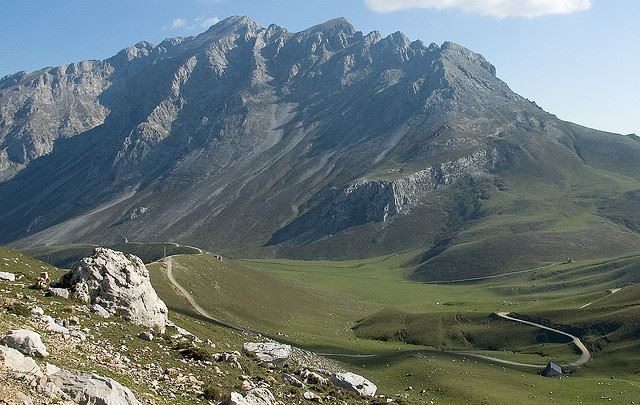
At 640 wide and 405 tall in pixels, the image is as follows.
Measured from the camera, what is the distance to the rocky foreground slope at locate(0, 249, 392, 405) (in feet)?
74.2

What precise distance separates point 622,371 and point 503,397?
30538 mm

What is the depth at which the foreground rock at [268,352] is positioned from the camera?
149ft

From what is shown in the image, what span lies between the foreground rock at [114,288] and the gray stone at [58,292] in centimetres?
64

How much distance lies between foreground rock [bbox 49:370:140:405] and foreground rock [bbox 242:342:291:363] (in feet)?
69.4

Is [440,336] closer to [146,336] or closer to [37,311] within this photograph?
[146,336]

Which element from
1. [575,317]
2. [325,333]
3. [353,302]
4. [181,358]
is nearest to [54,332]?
[181,358]

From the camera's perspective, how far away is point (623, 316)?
354 ft

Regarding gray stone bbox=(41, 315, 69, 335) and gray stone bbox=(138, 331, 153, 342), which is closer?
gray stone bbox=(41, 315, 69, 335)

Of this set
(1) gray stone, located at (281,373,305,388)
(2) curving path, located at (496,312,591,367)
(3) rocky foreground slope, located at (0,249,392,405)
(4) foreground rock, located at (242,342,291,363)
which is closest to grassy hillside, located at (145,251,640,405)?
(2) curving path, located at (496,312,591,367)

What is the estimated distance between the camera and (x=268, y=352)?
4731 centimetres

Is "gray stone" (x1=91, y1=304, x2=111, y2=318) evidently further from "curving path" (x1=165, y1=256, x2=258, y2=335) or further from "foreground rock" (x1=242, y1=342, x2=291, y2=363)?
"curving path" (x1=165, y1=256, x2=258, y2=335)

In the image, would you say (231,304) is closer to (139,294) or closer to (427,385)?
(427,385)

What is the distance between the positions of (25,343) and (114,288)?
1641 centimetres

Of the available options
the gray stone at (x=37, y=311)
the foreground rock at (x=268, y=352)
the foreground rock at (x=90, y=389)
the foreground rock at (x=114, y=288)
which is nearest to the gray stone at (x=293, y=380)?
the foreground rock at (x=268, y=352)
